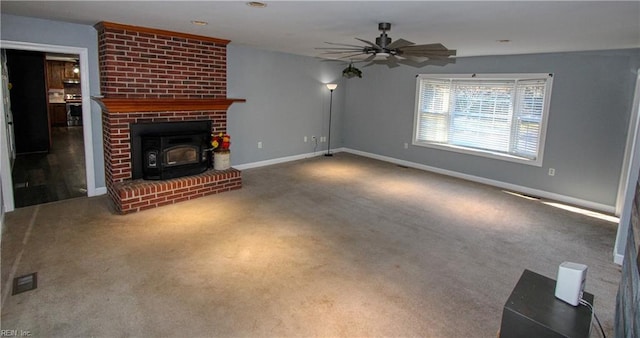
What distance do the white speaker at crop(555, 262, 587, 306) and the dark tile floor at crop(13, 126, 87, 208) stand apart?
518 centimetres

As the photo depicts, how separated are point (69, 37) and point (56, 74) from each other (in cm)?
→ 868

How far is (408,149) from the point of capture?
707 cm

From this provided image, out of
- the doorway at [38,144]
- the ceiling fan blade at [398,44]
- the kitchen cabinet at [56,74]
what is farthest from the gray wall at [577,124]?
the kitchen cabinet at [56,74]

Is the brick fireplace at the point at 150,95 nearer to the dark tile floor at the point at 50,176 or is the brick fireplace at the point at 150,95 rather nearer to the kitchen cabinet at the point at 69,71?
the dark tile floor at the point at 50,176

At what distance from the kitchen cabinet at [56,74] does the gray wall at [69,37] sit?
336 inches

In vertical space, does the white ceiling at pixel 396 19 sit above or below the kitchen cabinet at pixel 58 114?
above

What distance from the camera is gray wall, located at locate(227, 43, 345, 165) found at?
237 inches

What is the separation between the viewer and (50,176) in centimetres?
539

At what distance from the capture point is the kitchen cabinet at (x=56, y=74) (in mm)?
10852

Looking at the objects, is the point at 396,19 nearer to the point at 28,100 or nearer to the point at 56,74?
the point at 28,100

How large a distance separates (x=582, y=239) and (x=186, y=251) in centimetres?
407

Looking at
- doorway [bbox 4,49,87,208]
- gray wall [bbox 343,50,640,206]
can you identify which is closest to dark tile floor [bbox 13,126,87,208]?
doorway [bbox 4,49,87,208]

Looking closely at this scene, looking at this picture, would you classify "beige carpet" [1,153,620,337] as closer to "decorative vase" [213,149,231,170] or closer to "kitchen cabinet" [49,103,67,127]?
"decorative vase" [213,149,231,170]

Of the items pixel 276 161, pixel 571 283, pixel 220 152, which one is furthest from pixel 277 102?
pixel 571 283
